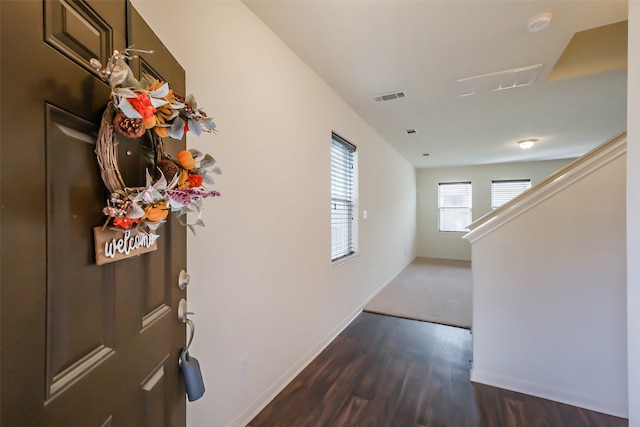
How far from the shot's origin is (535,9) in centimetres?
173

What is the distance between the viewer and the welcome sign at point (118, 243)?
63 centimetres

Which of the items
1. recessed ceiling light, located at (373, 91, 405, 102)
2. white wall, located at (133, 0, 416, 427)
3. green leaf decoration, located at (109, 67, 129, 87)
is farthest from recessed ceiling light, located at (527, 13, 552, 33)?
green leaf decoration, located at (109, 67, 129, 87)

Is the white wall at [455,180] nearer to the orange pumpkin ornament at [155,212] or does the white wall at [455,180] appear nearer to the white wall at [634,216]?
the white wall at [634,216]

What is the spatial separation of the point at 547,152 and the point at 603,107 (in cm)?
276

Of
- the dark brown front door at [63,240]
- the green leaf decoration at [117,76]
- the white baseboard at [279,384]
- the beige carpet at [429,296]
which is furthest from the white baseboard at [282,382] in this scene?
the green leaf decoration at [117,76]

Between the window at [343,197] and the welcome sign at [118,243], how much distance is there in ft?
7.84

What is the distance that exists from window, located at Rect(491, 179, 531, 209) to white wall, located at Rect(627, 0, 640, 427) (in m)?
6.61

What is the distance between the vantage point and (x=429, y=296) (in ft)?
14.2

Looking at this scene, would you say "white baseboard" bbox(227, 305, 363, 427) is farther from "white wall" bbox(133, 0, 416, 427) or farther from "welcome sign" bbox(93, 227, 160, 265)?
→ "welcome sign" bbox(93, 227, 160, 265)

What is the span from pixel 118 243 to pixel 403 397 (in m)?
2.16

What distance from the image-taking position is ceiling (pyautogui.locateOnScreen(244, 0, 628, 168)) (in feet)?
5.71

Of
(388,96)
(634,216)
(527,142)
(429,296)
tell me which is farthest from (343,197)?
(527,142)

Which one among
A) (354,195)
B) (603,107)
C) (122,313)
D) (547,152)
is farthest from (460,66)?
(547,152)

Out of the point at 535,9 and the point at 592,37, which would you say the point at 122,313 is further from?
the point at 592,37
